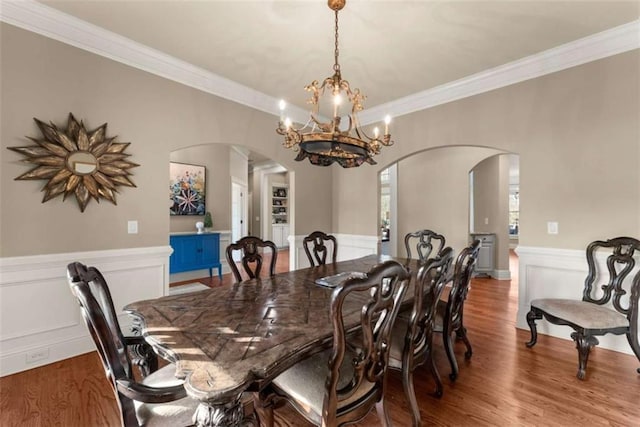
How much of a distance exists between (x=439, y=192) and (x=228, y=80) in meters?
4.24

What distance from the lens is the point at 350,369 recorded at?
149 centimetres

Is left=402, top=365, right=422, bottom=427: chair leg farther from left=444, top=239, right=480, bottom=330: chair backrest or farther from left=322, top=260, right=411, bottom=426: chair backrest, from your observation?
left=444, top=239, right=480, bottom=330: chair backrest

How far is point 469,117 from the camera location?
3588 mm

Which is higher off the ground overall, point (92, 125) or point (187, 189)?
point (92, 125)

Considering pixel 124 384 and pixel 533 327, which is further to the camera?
pixel 533 327

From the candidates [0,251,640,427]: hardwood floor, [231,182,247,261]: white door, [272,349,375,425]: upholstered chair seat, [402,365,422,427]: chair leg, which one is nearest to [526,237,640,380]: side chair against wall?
[0,251,640,427]: hardwood floor

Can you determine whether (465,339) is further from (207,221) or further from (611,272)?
(207,221)

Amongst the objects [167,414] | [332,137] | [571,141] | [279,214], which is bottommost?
[167,414]

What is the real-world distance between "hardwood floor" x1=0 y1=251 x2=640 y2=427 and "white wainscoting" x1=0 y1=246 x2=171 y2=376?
141 mm

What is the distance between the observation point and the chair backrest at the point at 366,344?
114 centimetres

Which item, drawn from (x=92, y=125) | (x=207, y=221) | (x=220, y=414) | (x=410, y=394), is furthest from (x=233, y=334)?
(x=207, y=221)

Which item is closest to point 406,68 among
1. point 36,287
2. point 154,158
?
point 154,158

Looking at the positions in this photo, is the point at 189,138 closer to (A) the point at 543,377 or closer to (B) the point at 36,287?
(B) the point at 36,287

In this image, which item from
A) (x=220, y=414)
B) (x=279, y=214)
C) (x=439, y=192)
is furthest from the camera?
(x=279, y=214)
